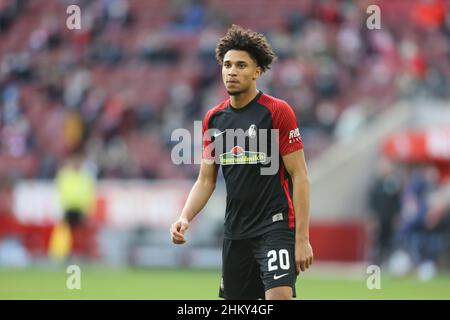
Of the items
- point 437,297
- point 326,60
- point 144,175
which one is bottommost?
point 437,297

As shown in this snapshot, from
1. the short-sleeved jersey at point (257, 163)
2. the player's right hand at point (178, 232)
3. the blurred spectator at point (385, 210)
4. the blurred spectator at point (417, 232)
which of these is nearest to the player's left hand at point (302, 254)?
the short-sleeved jersey at point (257, 163)

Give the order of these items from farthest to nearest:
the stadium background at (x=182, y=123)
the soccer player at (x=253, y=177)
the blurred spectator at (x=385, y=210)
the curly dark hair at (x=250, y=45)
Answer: the stadium background at (x=182, y=123) < the blurred spectator at (x=385, y=210) < the curly dark hair at (x=250, y=45) < the soccer player at (x=253, y=177)

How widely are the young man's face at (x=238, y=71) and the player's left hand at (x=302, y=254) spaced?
1.16 m

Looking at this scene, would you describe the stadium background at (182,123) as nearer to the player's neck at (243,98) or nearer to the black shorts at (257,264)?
the black shorts at (257,264)

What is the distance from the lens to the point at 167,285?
1484cm

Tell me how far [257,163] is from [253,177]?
11cm

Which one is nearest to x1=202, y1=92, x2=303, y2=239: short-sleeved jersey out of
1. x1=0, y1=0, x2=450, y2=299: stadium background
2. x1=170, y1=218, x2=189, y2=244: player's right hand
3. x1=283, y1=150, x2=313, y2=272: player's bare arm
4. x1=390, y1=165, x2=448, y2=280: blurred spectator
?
x1=283, y1=150, x2=313, y2=272: player's bare arm

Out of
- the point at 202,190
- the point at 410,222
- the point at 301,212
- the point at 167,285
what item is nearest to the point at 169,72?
the point at 410,222

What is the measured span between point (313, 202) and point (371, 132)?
1904mm

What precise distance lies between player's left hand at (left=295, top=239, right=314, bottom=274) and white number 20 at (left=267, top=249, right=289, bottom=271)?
8 cm

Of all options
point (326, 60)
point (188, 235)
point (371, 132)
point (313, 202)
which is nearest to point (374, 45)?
point (326, 60)

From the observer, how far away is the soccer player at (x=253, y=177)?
24.2 ft

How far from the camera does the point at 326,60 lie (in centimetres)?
2392
